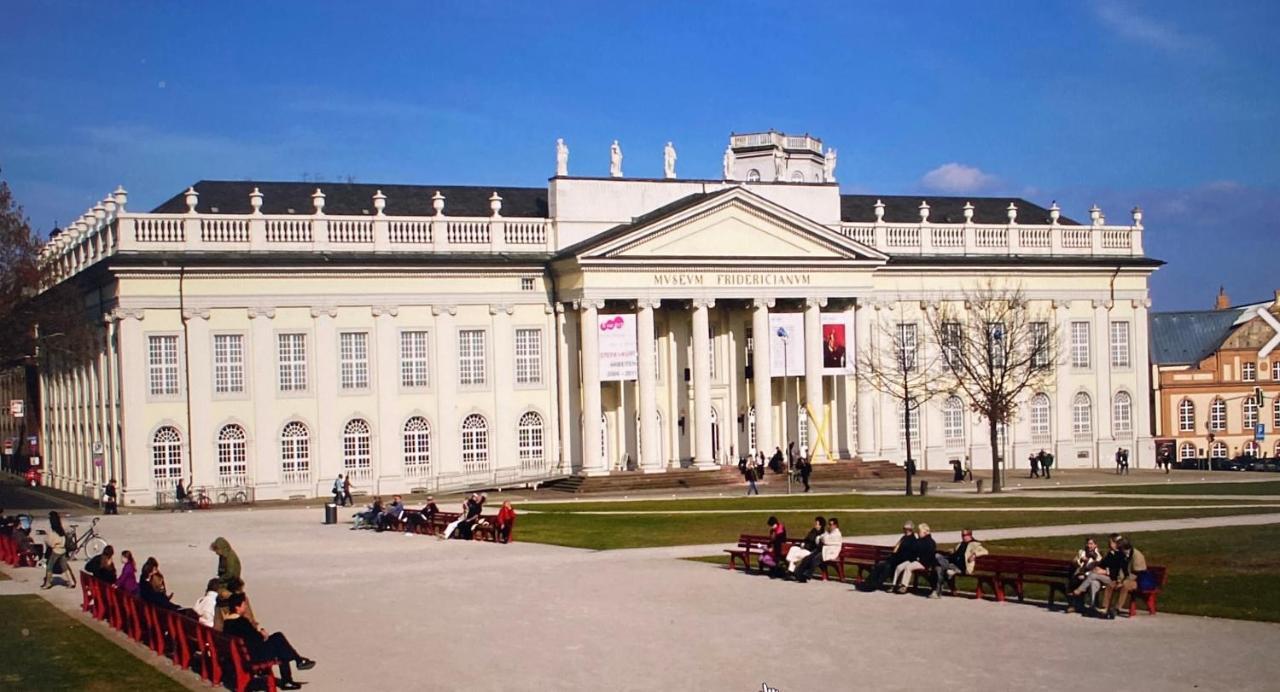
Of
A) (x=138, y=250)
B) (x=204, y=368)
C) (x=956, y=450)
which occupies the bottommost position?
(x=956, y=450)

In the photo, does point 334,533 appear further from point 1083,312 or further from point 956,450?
point 1083,312

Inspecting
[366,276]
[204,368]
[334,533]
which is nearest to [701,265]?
[366,276]

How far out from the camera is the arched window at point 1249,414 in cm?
10500

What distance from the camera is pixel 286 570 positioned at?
36.4 metres

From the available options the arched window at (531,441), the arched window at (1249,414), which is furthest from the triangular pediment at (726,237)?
the arched window at (1249,414)

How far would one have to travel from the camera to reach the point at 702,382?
69.9 meters

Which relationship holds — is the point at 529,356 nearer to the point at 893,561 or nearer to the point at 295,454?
the point at 295,454

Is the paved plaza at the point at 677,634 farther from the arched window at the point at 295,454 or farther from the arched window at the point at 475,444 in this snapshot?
the arched window at the point at 475,444

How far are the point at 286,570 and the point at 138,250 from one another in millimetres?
31119

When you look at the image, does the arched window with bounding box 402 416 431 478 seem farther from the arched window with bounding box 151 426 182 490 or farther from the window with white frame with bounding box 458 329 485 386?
the arched window with bounding box 151 426 182 490

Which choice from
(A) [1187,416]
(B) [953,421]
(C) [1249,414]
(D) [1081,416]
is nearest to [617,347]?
(B) [953,421]

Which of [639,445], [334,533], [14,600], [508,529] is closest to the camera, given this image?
[14,600]

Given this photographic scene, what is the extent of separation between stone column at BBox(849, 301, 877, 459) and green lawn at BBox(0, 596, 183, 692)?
48170 millimetres

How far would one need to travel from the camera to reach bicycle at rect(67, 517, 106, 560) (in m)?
36.1
